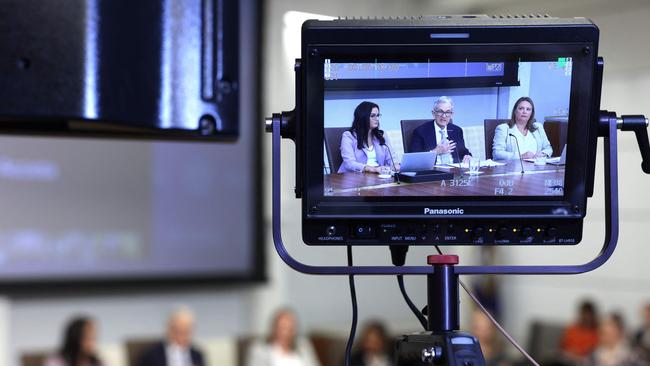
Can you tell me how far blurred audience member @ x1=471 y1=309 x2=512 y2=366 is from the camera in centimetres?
600

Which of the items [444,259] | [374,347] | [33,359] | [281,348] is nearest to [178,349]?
[281,348]

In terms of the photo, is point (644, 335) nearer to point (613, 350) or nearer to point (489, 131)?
point (613, 350)

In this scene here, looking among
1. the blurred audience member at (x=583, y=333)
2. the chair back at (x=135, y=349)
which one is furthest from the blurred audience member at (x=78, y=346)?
the blurred audience member at (x=583, y=333)

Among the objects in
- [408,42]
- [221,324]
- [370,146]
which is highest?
[408,42]

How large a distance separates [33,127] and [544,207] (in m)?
0.60

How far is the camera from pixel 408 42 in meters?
1.22

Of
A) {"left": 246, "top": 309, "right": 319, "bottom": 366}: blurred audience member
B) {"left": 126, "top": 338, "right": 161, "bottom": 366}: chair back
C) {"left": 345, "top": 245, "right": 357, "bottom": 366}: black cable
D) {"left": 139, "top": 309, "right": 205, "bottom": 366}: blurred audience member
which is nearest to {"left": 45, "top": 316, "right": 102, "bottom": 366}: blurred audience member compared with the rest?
{"left": 139, "top": 309, "right": 205, "bottom": 366}: blurred audience member

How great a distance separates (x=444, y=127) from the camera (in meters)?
1.23

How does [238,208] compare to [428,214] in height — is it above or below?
below

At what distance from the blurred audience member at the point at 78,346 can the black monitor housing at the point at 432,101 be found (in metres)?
4.73

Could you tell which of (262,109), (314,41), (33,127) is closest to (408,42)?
(314,41)

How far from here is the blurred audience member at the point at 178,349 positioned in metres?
6.12

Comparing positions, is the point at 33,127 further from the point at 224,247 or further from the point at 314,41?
the point at 224,247

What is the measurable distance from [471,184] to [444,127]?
0.25 ft
